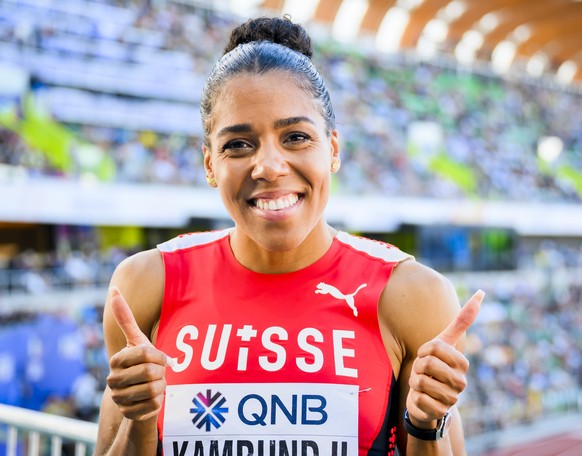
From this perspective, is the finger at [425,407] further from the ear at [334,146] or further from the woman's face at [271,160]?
the ear at [334,146]

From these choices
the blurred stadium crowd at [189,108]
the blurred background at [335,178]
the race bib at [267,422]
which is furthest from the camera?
the blurred stadium crowd at [189,108]

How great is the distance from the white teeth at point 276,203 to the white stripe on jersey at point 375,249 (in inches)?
10.7

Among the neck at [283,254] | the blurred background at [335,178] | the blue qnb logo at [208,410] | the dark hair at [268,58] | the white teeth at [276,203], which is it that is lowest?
the blue qnb logo at [208,410]

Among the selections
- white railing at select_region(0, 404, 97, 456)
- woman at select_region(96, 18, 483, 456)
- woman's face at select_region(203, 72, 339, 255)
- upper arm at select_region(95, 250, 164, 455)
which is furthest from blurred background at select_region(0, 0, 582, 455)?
woman's face at select_region(203, 72, 339, 255)

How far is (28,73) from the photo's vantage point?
490 inches

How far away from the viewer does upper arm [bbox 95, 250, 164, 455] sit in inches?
63.3

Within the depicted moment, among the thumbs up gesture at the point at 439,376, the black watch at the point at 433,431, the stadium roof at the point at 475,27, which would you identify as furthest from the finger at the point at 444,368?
the stadium roof at the point at 475,27

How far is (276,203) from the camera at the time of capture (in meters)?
1.49

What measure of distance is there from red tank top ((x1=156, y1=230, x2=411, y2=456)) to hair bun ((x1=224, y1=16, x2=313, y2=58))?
498mm

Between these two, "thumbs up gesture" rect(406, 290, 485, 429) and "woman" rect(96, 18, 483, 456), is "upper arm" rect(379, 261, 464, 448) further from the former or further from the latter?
"thumbs up gesture" rect(406, 290, 485, 429)

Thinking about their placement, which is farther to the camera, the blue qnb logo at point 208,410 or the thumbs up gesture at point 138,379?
the blue qnb logo at point 208,410

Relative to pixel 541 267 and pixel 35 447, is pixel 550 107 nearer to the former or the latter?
pixel 541 267

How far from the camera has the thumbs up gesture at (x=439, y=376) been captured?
1.32 m

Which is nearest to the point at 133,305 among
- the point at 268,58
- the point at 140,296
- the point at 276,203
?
the point at 140,296
